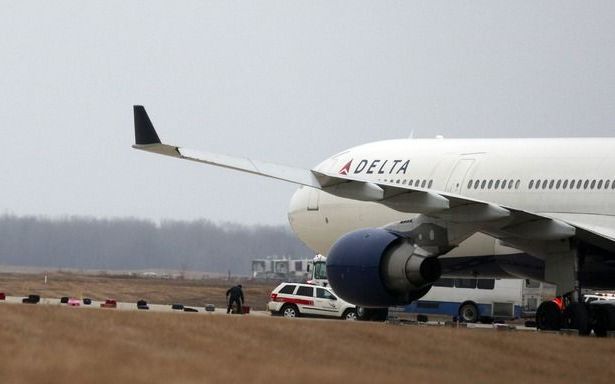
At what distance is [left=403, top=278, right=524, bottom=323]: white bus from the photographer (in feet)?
152

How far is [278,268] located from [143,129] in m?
105

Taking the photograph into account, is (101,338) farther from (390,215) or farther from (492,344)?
(390,215)

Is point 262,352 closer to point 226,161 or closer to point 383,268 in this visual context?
point 226,161

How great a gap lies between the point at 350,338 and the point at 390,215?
11.2 meters

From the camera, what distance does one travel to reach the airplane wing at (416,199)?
2195 cm

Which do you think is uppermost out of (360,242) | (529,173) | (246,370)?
(529,173)

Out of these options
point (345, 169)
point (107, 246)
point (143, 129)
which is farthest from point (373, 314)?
point (107, 246)

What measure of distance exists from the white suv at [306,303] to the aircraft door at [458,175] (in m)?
13.5

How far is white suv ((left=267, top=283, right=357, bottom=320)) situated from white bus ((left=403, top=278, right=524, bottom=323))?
18.9 feet

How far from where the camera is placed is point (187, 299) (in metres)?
57.9

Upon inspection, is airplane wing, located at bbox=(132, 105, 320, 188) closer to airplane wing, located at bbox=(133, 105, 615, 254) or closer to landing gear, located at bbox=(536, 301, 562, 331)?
airplane wing, located at bbox=(133, 105, 615, 254)

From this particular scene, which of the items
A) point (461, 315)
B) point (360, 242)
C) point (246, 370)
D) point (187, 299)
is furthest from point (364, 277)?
point (187, 299)

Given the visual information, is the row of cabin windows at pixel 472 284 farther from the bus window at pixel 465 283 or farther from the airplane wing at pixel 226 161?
the airplane wing at pixel 226 161

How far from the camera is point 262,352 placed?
1598cm
